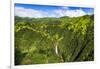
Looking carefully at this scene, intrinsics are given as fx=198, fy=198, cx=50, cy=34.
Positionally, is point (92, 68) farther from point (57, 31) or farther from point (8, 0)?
point (8, 0)

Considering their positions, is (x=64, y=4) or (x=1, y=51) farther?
(x=64, y=4)

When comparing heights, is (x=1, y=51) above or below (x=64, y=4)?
below

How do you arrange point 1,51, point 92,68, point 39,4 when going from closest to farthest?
point 1,51, point 39,4, point 92,68

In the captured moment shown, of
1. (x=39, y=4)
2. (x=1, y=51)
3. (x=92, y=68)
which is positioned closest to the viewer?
(x=1, y=51)

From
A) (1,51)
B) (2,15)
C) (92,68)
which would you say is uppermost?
(2,15)
